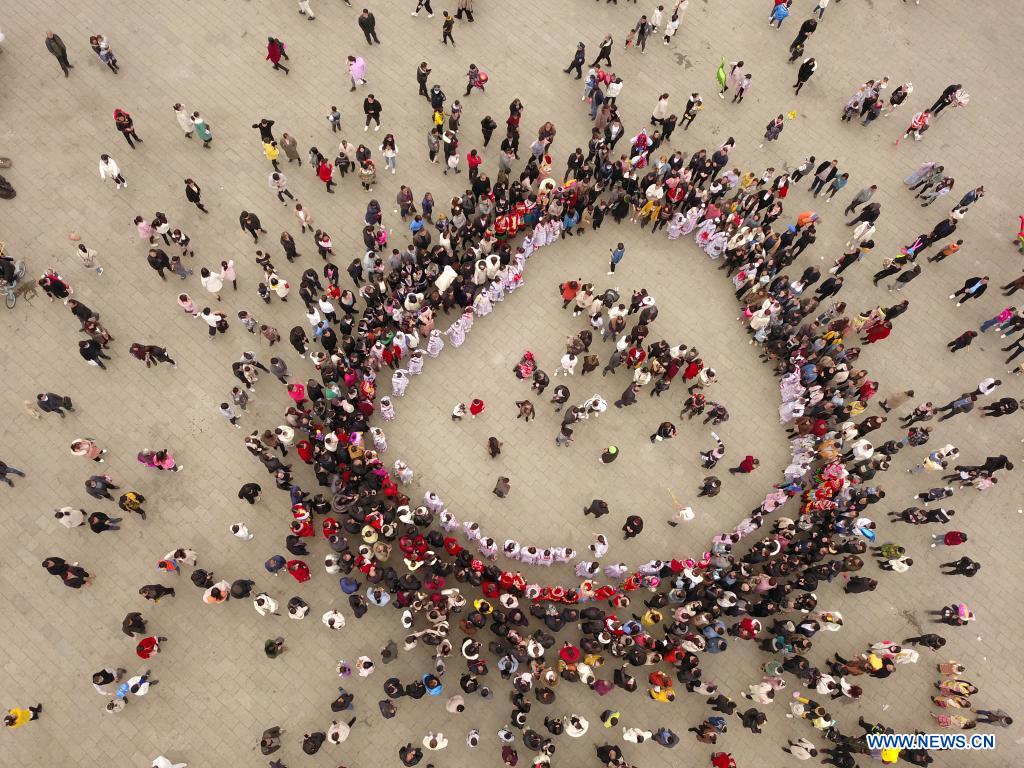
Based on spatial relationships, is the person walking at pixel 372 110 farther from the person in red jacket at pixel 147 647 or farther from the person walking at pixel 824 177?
the person in red jacket at pixel 147 647

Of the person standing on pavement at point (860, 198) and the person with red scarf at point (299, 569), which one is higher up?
the person standing on pavement at point (860, 198)

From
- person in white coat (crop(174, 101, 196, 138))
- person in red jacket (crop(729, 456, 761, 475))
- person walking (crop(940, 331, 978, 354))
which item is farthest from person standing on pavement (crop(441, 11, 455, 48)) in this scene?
person walking (crop(940, 331, 978, 354))

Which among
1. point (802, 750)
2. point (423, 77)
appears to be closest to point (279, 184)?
point (423, 77)

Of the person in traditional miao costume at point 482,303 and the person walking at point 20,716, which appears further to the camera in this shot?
the person in traditional miao costume at point 482,303

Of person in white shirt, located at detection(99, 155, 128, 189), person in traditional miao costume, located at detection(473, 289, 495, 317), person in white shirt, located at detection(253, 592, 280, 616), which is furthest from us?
person in white shirt, located at detection(99, 155, 128, 189)

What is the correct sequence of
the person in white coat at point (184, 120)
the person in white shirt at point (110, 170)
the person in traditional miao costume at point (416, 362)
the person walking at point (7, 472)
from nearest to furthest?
the person walking at point (7, 472)
the person in traditional miao costume at point (416, 362)
the person in white shirt at point (110, 170)
the person in white coat at point (184, 120)

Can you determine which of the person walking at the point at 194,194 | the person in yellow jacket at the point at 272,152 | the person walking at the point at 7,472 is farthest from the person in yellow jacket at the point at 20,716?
the person in yellow jacket at the point at 272,152

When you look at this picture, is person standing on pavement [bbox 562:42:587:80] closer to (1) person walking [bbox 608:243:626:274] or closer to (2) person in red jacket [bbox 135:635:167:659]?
(1) person walking [bbox 608:243:626:274]
